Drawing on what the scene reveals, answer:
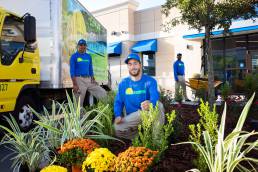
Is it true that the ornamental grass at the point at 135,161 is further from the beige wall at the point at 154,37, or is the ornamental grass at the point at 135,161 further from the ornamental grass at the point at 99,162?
the beige wall at the point at 154,37

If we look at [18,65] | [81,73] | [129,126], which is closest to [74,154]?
[129,126]

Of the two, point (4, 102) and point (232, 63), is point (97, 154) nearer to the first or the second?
point (4, 102)

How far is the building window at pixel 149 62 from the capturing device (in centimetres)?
2180

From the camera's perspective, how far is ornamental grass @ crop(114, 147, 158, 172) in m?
2.61

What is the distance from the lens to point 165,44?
67.9ft

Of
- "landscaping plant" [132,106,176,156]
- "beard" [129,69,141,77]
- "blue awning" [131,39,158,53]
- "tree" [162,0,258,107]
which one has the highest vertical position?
"blue awning" [131,39,158,53]

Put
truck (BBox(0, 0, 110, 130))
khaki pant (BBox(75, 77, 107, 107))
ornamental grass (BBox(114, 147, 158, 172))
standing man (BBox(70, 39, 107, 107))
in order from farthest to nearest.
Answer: khaki pant (BBox(75, 77, 107, 107))
standing man (BBox(70, 39, 107, 107))
truck (BBox(0, 0, 110, 130))
ornamental grass (BBox(114, 147, 158, 172))

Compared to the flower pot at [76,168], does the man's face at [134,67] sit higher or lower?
higher

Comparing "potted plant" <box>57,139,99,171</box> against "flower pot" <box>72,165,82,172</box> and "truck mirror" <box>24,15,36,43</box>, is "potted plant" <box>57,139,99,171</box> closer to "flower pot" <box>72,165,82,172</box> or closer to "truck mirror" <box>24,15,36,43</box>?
"flower pot" <box>72,165,82,172</box>

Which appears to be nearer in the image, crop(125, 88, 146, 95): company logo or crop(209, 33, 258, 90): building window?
crop(125, 88, 146, 95): company logo

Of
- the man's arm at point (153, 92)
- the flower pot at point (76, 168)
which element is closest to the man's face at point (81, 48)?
the man's arm at point (153, 92)

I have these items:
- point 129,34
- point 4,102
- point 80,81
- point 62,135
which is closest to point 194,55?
point 129,34

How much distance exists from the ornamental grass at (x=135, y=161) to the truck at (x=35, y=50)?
9.79 feet

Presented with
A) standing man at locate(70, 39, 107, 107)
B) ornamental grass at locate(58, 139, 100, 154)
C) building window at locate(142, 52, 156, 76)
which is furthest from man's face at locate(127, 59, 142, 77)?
building window at locate(142, 52, 156, 76)
